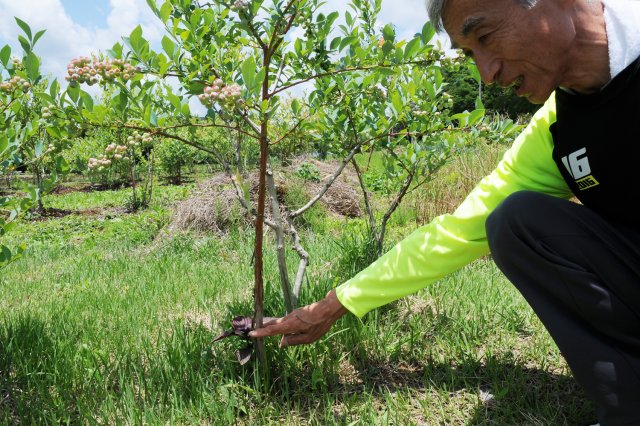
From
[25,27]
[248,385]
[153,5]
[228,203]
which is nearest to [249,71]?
[153,5]

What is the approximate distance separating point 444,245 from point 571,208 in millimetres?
367

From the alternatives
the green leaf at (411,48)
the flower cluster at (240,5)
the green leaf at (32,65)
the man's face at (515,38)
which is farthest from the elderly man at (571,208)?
the green leaf at (32,65)

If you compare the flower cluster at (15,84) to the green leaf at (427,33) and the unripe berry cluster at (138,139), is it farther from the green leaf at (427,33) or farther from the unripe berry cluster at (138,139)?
the green leaf at (427,33)

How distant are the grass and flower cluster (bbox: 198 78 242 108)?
0.89m

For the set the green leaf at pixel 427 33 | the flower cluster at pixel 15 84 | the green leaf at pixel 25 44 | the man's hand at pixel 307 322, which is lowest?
the man's hand at pixel 307 322

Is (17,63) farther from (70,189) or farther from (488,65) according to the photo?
(70,189)

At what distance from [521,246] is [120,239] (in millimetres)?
4729

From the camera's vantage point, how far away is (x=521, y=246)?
1363 millimetres

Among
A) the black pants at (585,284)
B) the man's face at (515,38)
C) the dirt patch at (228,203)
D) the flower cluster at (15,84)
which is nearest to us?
the man's face at (515,38)

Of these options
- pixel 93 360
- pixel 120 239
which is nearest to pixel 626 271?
pixel 93 360

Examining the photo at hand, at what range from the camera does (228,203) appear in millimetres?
5051

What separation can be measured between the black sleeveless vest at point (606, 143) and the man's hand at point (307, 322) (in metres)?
0.78

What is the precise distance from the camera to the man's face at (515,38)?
1.14 metres

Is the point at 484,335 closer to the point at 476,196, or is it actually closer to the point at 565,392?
the point at 565,392
